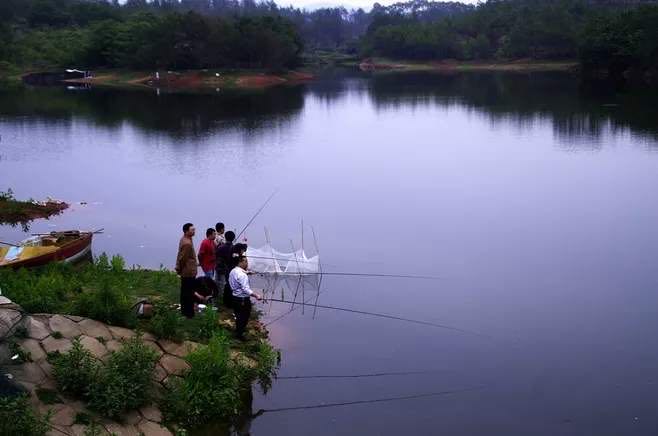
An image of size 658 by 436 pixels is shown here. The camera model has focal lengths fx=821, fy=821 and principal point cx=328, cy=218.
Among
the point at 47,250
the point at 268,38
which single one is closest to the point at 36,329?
the point at 47,250

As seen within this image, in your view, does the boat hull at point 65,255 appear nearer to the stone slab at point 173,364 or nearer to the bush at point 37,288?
the bush at point 37,288

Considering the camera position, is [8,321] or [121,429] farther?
[8,321]

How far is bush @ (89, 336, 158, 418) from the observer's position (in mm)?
10422

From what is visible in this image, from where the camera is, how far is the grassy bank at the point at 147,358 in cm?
1052

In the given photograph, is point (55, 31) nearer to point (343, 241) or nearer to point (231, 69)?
point (231, 69)

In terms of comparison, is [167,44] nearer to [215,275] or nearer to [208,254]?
[215,275]

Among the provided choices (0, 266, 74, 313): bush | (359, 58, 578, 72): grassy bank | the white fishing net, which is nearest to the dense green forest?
(359, 58, 578, 72): grassy bank

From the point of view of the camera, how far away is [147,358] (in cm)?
1098

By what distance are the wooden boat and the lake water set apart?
1.70 meters

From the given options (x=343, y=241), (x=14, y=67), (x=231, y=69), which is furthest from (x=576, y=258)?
(x=14, y=67)

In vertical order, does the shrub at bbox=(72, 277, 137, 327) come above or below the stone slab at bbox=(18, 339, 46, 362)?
above

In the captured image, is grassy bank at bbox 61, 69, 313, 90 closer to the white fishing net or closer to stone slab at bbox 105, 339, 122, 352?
the white fishing net

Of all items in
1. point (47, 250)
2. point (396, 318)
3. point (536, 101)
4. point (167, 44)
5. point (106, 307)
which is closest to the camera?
point (106, 307)

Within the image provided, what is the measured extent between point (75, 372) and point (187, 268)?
3.34m
